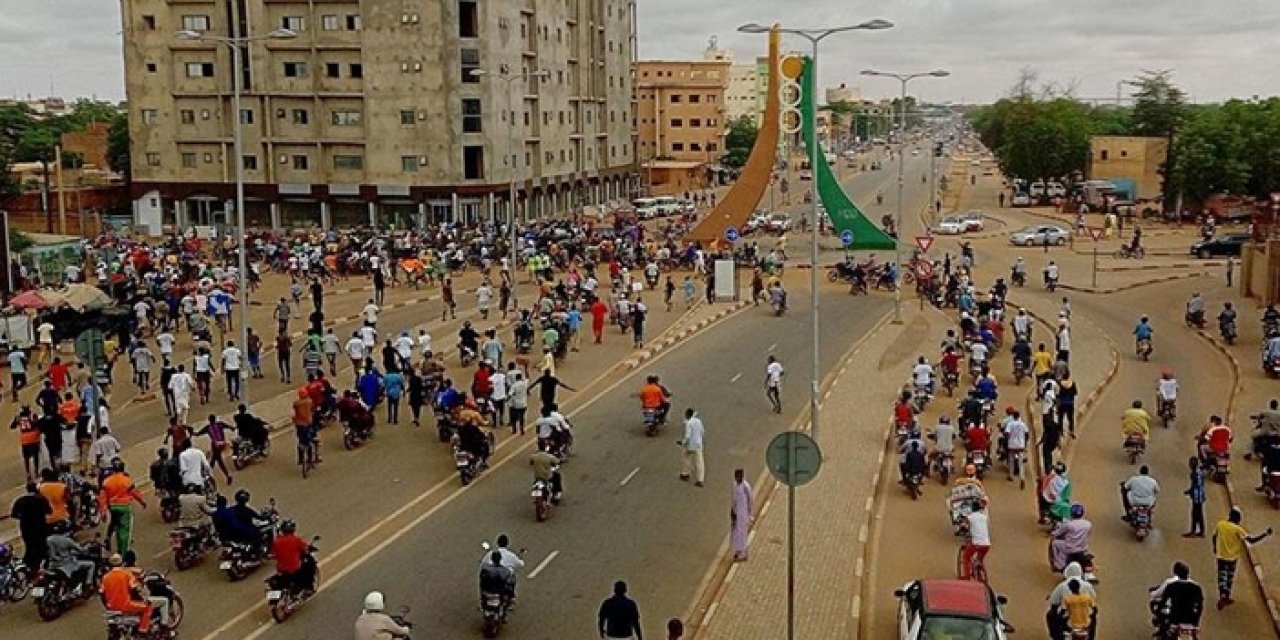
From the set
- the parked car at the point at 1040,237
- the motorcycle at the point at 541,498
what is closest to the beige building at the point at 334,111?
the parked car at the point at 1040,237

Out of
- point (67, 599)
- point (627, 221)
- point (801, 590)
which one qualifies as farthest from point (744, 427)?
point (627, 221)

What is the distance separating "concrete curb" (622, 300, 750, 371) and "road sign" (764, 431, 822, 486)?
19.5m

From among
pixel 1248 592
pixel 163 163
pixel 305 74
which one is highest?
pixel 305 74

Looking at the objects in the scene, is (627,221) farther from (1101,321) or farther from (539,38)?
(1101,321)

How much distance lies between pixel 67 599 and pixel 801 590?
30.3 feet

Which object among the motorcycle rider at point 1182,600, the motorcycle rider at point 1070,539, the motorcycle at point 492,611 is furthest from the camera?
the motorcycle rider at point 1070,539

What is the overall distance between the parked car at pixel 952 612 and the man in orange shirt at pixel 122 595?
854 centimetres

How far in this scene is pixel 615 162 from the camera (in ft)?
323

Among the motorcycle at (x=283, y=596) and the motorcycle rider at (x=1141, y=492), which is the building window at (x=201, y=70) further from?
the motorcycle rider at (x=1141, y=492)

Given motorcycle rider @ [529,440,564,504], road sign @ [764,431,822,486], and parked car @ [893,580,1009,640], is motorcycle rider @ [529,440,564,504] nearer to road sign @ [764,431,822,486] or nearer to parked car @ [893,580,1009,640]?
parked car @ [893,580,1009,640]

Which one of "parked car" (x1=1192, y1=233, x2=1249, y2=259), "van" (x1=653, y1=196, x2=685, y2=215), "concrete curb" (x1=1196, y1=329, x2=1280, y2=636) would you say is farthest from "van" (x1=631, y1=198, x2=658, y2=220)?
"concrete curb" (x1=1196, y1=329, x2=1280, y2=636)

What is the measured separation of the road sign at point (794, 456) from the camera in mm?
12797

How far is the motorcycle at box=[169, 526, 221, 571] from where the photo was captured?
57.3 feet

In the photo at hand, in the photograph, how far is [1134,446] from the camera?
23.6m
